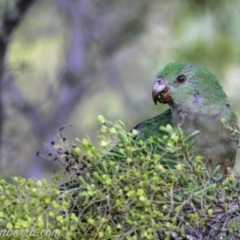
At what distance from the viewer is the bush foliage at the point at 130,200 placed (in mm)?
2288

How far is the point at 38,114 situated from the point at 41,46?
12.5ft

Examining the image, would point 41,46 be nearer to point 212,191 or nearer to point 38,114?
point 38,114

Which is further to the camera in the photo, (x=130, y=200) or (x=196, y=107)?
(x=196, y=107)

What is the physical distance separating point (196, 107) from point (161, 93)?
21cm

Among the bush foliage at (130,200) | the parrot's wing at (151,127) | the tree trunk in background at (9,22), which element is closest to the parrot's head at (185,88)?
the parrot's wing at (151,127)

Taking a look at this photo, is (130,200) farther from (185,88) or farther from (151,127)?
(185,88)

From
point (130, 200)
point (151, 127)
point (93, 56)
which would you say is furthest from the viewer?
point (93, 56)

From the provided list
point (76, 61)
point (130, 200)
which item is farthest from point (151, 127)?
point (76, 61)

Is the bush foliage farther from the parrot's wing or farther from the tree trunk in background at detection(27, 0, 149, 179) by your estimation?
the tree trunk in background at detection(27, 0, 149, 179)

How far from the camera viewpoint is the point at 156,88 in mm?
3840

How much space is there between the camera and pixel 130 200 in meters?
2.30

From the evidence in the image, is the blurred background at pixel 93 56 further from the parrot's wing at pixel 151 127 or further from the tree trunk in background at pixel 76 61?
the parrot's wing at pixel 151 127

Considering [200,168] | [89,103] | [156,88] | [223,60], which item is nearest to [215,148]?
[156,88]

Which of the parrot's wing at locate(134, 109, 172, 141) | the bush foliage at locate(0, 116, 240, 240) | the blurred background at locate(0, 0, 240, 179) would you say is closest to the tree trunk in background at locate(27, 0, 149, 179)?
the blurred background at locate(0, 0, 240, 179)
